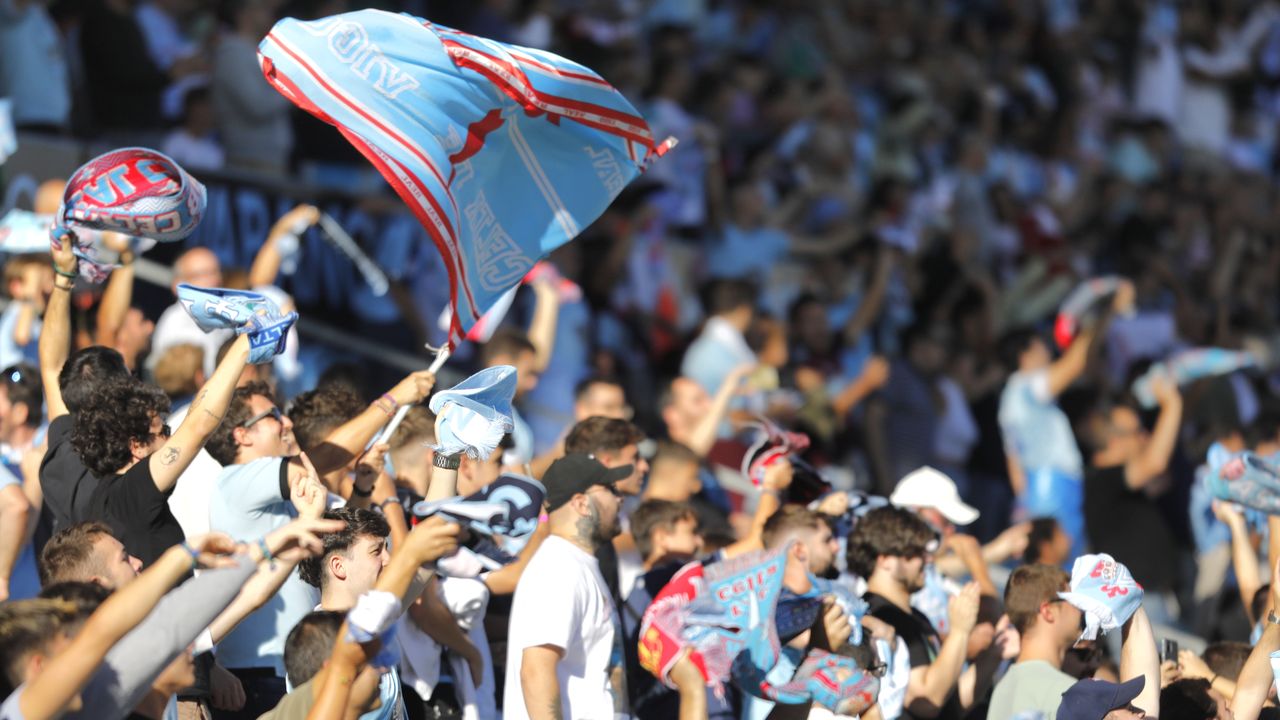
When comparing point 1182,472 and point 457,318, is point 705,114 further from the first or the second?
point 457,318

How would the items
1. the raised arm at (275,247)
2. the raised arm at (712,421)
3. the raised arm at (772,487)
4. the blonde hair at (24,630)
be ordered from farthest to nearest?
the raised arm at (712,421) → the raised arm at (275,247) → the raised arm at (772,487) → the blonde hair at (24,630)

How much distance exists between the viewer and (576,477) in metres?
5.82

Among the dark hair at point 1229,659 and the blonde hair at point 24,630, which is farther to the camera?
the dark hair at point 1229,659

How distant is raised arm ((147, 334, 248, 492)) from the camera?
5117 mm

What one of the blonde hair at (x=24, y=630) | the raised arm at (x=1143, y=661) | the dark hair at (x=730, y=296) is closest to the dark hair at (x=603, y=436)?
the raised arm at (x=1143, y=661)

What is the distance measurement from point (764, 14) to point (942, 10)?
2614 millimetres

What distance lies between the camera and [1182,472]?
11227 mm

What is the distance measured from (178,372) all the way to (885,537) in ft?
9.31

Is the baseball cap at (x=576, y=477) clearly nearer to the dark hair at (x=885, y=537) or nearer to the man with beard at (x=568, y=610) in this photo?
the man with beard at (x=568, y=610)

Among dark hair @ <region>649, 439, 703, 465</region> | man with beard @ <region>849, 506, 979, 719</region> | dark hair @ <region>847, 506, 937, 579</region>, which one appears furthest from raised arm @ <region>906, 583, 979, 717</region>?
dark hair @ <region>649, 439, 703, 465</region>

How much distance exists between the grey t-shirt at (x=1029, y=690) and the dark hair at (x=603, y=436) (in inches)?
61.2

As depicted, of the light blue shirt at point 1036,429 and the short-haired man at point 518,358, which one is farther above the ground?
the short-haired man at point 518,358

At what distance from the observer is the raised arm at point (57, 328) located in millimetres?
6086

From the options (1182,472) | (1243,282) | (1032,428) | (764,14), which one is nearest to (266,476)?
(1032,428)
